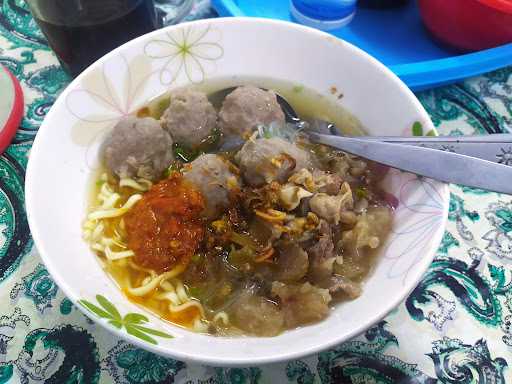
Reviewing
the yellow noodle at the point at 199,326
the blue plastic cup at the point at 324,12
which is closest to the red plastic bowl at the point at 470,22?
the blue plastic cup at the point at 324,12

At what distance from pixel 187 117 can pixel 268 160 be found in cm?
39

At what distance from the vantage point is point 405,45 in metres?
2.36

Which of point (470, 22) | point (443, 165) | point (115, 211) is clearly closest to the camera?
point (443, 165)

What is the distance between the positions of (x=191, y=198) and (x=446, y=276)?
961 mm

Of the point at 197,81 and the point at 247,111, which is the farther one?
the point at 197,81

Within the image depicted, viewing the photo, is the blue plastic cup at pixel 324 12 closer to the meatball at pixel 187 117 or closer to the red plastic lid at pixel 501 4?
the red plastic lid at pixel 501 4

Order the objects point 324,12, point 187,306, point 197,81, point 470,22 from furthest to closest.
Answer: point 324,12 < point 470,22 < point 197,81 < point 187,306

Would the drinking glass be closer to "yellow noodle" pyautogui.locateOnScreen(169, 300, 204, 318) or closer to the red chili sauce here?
the red chili sauce

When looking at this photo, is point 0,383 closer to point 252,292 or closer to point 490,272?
point 252,292

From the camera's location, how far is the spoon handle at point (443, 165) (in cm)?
124

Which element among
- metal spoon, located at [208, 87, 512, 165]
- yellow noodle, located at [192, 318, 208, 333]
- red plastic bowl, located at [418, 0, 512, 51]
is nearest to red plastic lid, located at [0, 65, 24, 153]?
yellow noodle, located at [192, 318, 208, 333]

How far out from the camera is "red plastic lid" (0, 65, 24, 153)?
1.92 metres

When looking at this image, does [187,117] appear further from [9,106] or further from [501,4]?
[501,4]

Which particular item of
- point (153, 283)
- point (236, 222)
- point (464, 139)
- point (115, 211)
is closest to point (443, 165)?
point (464, 139)
